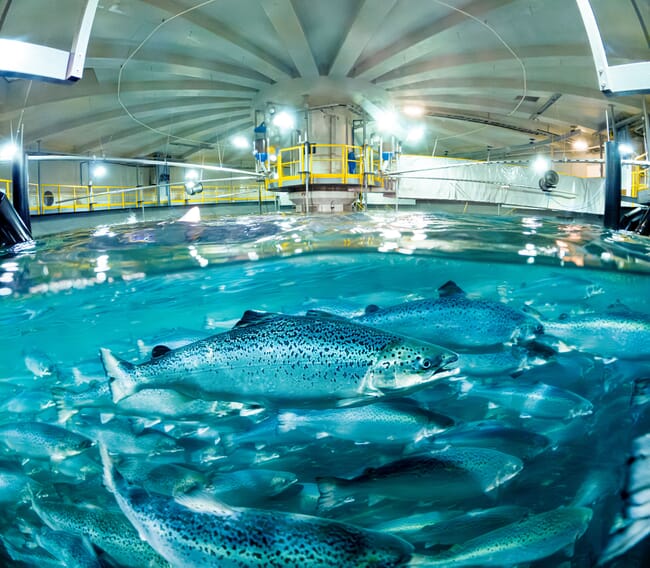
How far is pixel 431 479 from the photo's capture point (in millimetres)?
1717

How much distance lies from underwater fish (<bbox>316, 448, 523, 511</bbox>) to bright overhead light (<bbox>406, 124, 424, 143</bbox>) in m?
13.1

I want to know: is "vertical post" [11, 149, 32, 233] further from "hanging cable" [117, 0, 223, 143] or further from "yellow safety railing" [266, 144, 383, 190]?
"yellow safety railing" [266, 144, 383, 190]

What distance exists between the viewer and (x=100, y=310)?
333cm

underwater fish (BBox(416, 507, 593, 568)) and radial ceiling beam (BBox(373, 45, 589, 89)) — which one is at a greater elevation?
radial ceiling beam (BBox(373, 45, 589, 89))

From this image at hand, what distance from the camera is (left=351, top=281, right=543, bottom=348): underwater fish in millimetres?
2449

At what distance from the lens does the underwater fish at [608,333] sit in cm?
257

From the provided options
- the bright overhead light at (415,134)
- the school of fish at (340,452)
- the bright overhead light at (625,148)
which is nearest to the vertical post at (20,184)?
the school of fish at (340,452)

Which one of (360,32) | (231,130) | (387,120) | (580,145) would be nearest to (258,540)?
(360,32)

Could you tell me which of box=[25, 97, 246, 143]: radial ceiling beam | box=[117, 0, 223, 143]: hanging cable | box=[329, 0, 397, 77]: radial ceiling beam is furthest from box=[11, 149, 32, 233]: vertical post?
box=[25, 97, 246, 143]: radial ceiling beam

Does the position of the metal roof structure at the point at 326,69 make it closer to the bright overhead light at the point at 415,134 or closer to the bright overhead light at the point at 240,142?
the bright overhead light at the point at 415,134

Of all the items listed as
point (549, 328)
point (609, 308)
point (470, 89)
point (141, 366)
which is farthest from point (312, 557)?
point (470, 89)

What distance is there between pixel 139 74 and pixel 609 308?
10.4m

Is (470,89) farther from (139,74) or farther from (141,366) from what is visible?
(141,366)

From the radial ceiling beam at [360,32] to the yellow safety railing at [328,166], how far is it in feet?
6.63
